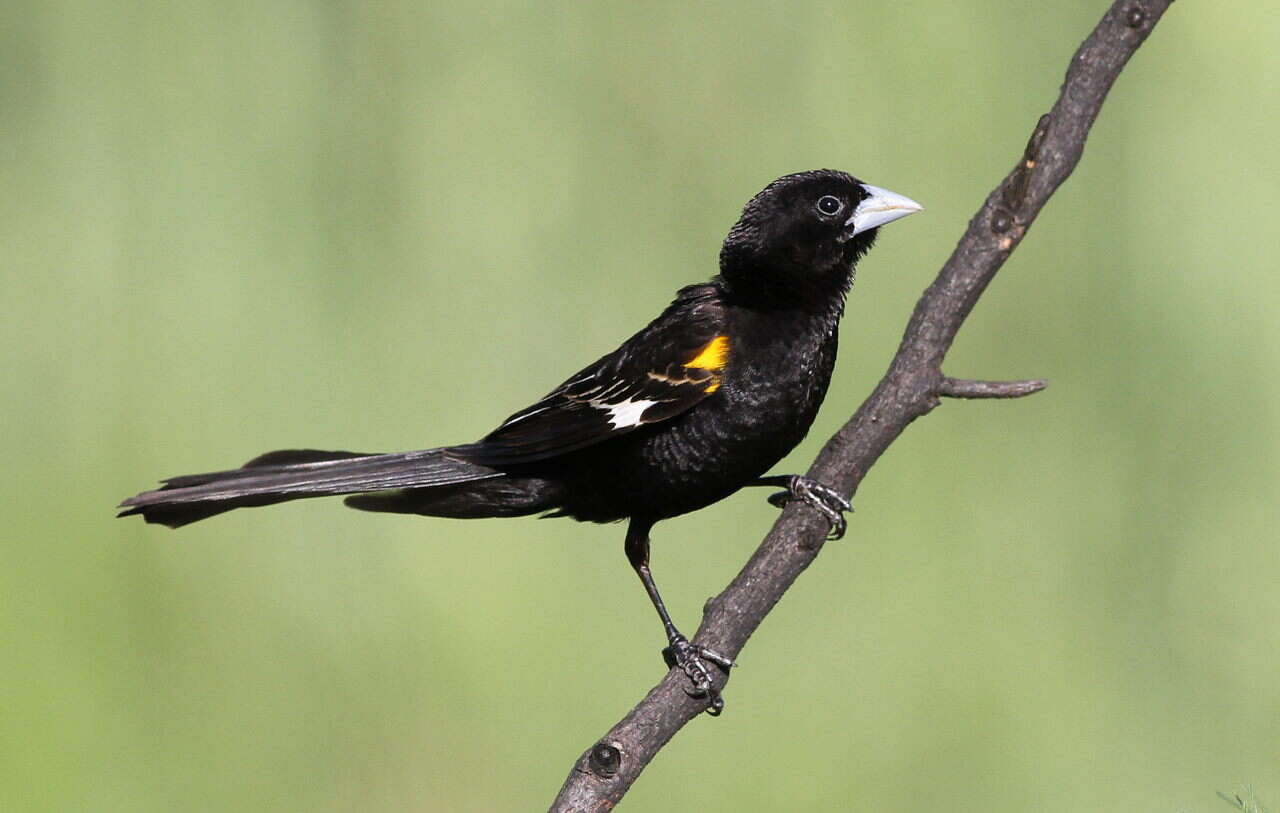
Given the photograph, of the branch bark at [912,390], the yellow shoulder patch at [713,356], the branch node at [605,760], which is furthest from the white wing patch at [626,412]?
the branch node at [605,760]

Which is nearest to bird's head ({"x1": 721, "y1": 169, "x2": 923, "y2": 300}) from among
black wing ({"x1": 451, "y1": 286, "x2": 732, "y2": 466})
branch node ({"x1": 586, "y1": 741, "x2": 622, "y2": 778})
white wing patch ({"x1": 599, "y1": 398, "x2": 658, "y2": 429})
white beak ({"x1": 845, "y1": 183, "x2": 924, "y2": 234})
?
white beak ({"x1": 845, "y1": 183, "x2": 924, "y2": 234})

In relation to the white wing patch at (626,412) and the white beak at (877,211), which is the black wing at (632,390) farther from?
the white beak at (877,211)

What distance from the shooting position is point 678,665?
2123mm

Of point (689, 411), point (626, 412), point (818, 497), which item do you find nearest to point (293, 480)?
point (626, 412)

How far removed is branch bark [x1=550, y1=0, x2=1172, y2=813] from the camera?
1.83 m

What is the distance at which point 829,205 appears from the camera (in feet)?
8.29

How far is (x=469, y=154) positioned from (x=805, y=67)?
42.2 inches

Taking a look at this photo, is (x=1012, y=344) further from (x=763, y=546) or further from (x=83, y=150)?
(x=83, y=150)

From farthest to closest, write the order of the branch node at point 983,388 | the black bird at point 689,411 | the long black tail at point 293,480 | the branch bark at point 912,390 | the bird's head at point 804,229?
1. the bird's head at point 804,229
2. the black bird at point 689,411
3. the long black tail at point 293,480
4. the branch node at point 983,388
5. the branch bark at point 912,390

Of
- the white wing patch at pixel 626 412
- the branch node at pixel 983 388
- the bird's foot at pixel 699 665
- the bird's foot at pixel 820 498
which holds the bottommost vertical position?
the bird's foot at pixel 699 665

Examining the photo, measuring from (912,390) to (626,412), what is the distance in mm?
606

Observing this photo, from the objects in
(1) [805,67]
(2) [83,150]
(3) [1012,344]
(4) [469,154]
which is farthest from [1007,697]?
(2) [83,150]

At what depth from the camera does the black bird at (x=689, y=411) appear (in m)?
2.41

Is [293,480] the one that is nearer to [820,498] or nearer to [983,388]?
[820,498]
